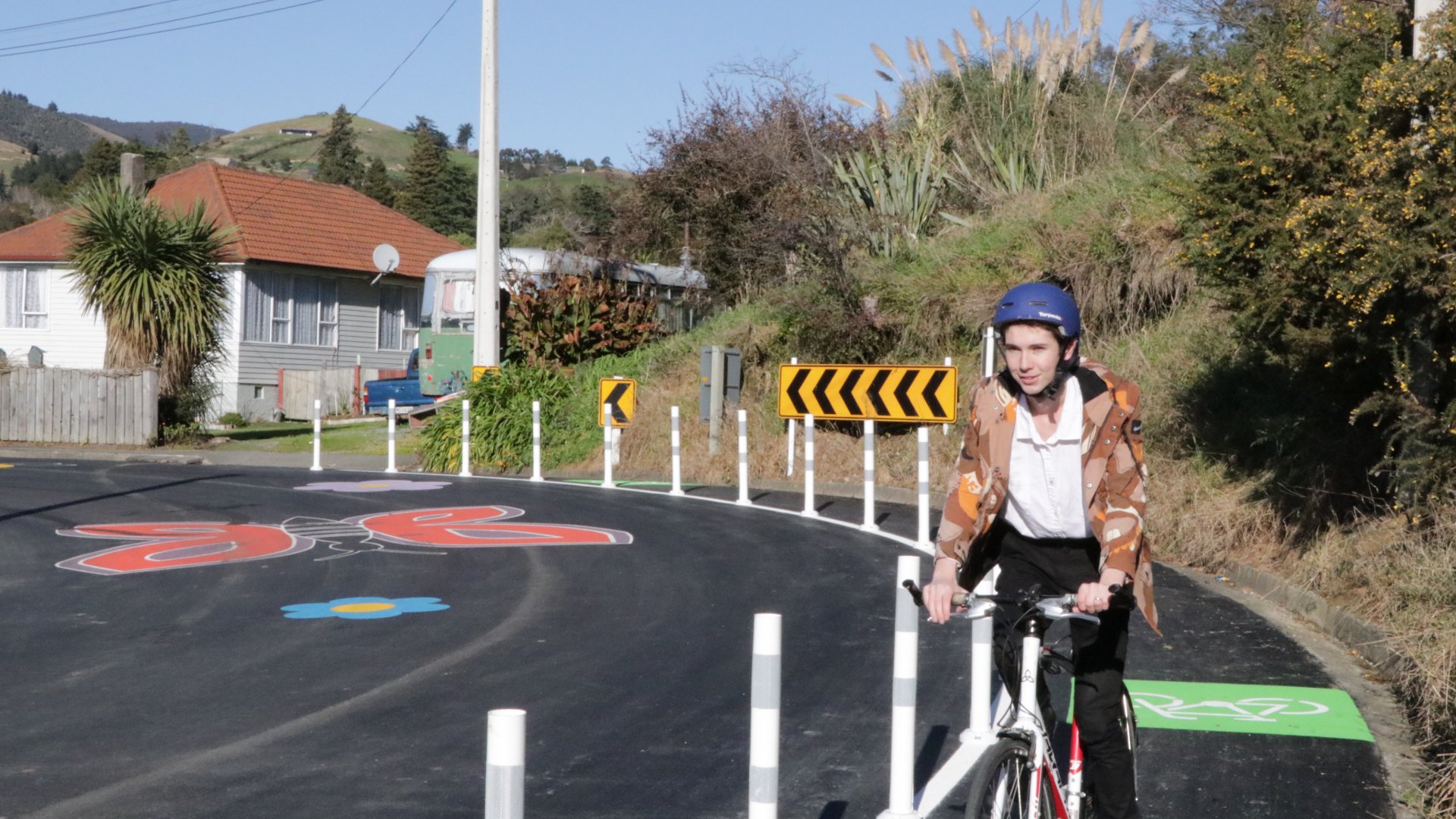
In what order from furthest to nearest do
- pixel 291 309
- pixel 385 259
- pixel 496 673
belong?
pixel 291 309, pixel 385 259, pixel 496 673

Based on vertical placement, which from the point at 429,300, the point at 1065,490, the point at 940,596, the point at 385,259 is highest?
the point at 385,259

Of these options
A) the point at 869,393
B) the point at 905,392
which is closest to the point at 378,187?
the point at 869,393

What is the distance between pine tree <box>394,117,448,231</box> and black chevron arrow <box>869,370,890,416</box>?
77.5 metres

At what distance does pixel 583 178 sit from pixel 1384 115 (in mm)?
140167

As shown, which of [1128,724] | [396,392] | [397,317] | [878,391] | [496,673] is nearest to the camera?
[1128,724]

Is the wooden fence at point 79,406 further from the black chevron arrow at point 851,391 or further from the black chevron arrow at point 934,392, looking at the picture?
the black chevron arrow at point 934,392

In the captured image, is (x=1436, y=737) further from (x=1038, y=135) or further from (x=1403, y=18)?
(x=1038, y=135)

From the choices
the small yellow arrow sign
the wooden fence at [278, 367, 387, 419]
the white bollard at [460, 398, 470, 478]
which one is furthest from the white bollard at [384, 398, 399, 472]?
the wooden fence at [278, 367, 387, 419]

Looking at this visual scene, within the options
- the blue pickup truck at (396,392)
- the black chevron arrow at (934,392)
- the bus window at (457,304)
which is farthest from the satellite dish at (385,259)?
the black chevron arrow at (934,392)

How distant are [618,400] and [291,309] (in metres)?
22.8

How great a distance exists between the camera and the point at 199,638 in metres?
8.97

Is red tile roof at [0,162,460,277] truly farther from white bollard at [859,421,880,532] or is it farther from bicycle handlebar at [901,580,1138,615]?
bicycle handlebar at [901,580,1138,615]

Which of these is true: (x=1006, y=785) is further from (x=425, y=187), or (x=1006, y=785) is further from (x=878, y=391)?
(x=425, y=187)

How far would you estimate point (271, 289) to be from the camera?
4044cm
